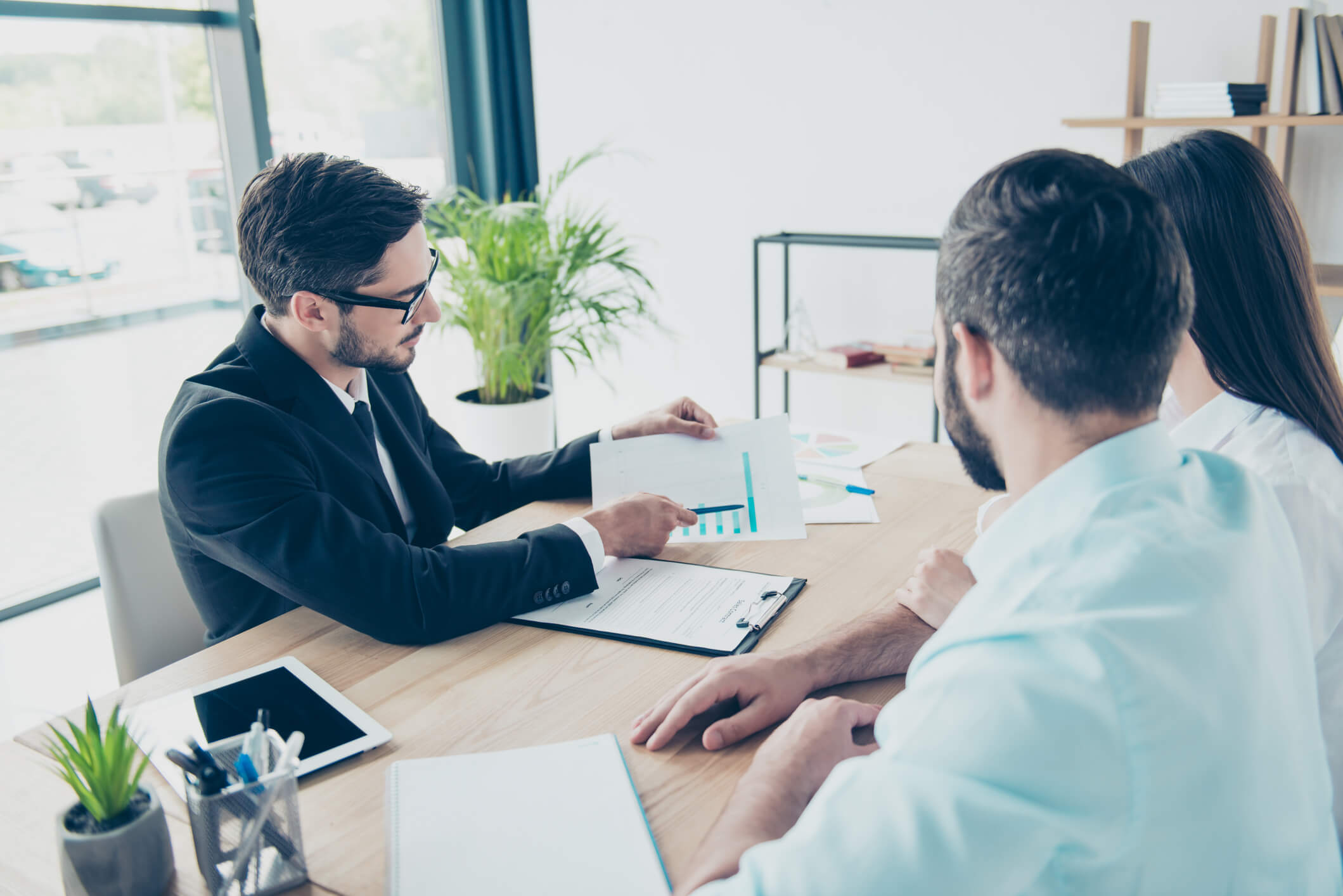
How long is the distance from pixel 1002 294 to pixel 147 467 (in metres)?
3.41

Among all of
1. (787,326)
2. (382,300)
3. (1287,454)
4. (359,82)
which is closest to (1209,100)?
(787,326)

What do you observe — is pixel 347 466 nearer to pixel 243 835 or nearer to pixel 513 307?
pixel 243 835

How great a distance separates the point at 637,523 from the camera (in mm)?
1530

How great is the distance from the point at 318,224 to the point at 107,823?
99 centimetres

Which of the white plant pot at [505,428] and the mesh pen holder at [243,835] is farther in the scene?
the white plant pot at [505,428]

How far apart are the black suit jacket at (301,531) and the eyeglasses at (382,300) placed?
109 mm

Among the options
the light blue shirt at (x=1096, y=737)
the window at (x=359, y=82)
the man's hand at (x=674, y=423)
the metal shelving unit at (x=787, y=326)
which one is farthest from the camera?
the window at (x=359, y=82)

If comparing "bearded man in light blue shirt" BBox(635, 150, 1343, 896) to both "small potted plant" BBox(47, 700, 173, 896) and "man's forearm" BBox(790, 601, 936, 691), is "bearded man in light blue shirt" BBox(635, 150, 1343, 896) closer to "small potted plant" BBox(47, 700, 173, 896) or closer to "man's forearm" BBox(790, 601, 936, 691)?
"man's forearm" BBox(790, 601, 936, 691)

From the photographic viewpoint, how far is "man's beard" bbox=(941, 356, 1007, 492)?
0.85 m

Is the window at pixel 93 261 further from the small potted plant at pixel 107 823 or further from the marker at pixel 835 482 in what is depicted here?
the small potted plant at pixel 107 823

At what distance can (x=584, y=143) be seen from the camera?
4.16 meters

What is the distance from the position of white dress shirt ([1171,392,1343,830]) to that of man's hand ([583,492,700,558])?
74cm

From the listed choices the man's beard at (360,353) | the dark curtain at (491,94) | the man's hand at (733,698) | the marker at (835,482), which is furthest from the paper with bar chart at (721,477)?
the dark curtain at (491,94)

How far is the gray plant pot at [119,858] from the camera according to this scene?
804 millimetres
